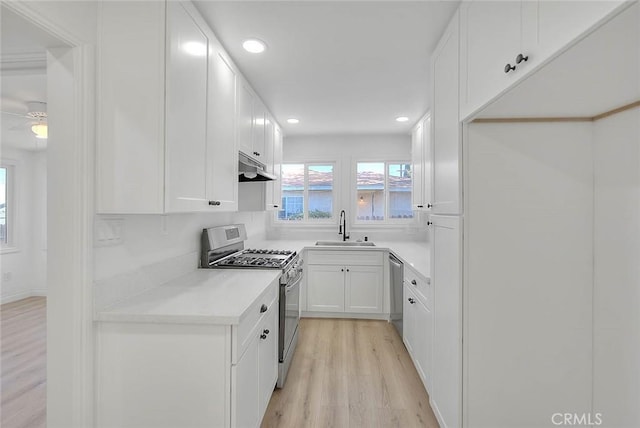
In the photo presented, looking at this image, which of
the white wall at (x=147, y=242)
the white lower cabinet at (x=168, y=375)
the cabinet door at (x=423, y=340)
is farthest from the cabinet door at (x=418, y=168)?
the white lower cabinet at (x=168, y=375)

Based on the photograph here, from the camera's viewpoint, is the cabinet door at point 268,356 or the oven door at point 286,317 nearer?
the cabinet door at point 268,356

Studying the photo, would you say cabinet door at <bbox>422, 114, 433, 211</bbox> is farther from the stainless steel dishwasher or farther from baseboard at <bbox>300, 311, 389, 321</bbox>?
baseboard at <bbox>300, 311, 389, 321</bbox>

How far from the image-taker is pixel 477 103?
1292 millimetres

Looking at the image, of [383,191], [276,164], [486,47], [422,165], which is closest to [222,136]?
[486,47]

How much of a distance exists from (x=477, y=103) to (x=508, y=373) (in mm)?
1308

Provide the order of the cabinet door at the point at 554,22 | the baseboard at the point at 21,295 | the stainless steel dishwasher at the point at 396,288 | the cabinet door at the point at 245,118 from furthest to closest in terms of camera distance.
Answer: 1. the baseboard at the point at 21,295
2. the stainless steel dishwasher at the point at 396,288
3. the cabinet door at the point at 245,118
4. the cabinet door at the point at 554,22

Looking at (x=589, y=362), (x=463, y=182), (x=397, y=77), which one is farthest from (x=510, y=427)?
(x=397, y=77)

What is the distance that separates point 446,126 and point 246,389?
1.74 metres

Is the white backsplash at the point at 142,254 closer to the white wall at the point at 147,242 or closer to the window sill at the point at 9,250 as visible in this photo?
the white wall at the point at 147,242

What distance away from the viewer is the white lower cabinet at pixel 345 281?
3584 mm

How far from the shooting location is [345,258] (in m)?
3.61

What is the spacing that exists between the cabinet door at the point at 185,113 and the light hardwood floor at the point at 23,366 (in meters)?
1.78

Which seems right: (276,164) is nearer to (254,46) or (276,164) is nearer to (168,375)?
(254,46)

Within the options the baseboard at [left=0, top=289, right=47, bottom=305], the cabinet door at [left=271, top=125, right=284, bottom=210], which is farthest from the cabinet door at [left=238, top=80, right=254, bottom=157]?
the baseboard at [left=0, top=289, right=47, bottom=305]
